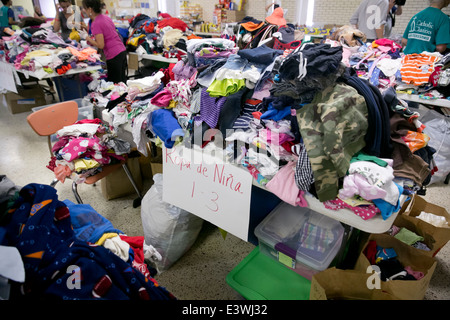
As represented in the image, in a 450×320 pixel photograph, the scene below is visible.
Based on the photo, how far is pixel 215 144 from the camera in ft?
4.43

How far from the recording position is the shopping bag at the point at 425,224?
1.55 metres

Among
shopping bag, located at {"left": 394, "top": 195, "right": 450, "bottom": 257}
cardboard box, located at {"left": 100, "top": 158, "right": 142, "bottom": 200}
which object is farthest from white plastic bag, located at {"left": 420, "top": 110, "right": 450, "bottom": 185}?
cardboard box, located at {"left": 100, "top": 158, "right": 142, "bottom": 200}

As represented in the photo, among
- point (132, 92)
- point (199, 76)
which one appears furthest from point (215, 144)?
point (132, 92)

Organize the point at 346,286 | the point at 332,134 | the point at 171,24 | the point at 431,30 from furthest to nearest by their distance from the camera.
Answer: the point at 171,24 < the point at 431,30 < the point at 346,286 < the point at 332,134

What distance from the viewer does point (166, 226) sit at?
5.55 feet

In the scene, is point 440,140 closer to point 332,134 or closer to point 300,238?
point 300,238

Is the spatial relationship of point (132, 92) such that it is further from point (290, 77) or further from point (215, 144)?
point (290, 77)

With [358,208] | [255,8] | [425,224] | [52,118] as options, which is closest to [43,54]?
[52,118]

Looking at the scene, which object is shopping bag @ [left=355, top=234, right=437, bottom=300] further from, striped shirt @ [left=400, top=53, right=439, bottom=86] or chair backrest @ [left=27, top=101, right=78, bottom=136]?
chair backrest @ [left=27, top=101, right=78, bottom=136]

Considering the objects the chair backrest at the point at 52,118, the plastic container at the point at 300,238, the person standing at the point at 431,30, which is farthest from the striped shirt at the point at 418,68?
the chair backrest at the point at 52,118

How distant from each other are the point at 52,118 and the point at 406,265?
252cm

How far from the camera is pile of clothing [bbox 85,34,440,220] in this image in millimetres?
958

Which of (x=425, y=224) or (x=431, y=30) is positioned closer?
(x=425, y=224)

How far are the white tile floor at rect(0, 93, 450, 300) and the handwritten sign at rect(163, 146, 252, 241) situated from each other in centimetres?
56
